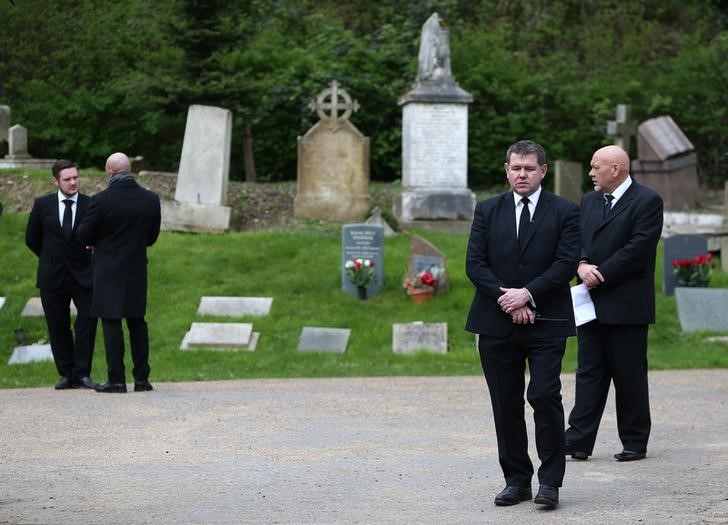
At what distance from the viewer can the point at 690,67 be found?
1154 inches

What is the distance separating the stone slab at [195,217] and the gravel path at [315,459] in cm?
763

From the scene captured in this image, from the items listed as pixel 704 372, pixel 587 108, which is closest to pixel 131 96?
pixel 587 108

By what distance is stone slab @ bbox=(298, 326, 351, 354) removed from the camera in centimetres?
1443

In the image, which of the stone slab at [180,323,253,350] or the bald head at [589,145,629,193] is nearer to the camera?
the bald head at [589,145,629,193]

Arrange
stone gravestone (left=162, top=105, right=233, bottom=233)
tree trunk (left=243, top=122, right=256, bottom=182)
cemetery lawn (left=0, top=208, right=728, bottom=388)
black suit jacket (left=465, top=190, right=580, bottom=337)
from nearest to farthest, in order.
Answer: black suit jacket (left=465, top=190, right=580, bottom=337)
cemetery lawn (left=0, top=208, right=728, bottom=388)
stone gravestone (left=162, top=105, right=233, bottom=233)
tree trunk (left=243, top=122, right=256, bottom=182)

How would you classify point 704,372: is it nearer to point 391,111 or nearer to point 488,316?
point 488,316

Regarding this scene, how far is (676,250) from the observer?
1656cm

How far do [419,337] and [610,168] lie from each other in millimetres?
6352

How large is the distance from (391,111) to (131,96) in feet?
16.9

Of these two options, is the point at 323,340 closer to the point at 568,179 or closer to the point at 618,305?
the point at 618,305

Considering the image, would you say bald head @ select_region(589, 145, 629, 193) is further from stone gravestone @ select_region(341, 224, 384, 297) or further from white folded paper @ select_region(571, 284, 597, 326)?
stone gravestone @ select_region(341, 224, 384, 297)

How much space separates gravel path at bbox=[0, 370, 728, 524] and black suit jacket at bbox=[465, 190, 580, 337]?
88 cm

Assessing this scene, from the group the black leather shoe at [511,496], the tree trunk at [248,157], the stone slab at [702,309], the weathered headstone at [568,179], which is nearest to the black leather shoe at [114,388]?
the black leather shoe at [511,496]

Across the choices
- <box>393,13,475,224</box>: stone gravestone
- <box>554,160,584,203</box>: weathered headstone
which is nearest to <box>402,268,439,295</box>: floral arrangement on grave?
<box>393,13,475,224</box>: stone gravestone
